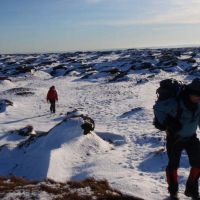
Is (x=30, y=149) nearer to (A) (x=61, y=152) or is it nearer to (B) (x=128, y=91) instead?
(A) (x=61, y=152)

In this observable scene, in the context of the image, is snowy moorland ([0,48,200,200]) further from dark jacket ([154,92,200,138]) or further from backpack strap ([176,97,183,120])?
backpack strap ([176,97,183,120])

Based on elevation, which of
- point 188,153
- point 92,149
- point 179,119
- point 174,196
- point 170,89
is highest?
point 170,89

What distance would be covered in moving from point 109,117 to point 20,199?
14.4 metres

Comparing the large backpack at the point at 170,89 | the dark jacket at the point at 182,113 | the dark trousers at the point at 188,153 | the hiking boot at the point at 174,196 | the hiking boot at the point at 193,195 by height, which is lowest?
the hiking boot at the point at 174,196

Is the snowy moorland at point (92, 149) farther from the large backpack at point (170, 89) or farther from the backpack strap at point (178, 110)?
the large backpack at point (170, 89)

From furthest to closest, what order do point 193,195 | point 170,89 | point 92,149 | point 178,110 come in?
point 92,149 < point 193,195 < point 178,110 < point 170,89

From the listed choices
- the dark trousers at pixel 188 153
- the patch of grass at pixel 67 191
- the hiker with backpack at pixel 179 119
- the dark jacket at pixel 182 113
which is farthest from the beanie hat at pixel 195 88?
the patch of grass at pixel 67 191

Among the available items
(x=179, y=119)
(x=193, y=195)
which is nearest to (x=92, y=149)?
(x=193, y=195)

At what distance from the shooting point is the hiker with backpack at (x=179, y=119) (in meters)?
5.54

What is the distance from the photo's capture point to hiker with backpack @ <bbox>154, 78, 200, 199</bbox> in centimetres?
554

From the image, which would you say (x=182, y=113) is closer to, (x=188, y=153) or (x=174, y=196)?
(x=188, y=153)

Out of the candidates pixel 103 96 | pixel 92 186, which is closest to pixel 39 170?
pixel 92 186

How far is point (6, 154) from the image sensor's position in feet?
41.3

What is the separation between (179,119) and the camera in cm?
567
